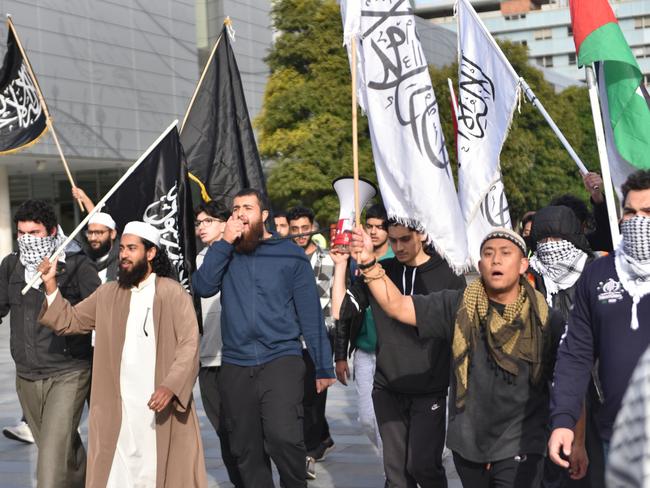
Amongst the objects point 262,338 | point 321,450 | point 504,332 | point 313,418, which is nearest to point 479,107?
point 313,418

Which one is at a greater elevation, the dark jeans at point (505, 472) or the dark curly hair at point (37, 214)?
the dark curly hair at point (37, 214)

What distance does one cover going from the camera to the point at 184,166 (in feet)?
23.0

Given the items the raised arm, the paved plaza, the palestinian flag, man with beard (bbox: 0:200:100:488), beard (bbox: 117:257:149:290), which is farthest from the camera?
the paved plaza

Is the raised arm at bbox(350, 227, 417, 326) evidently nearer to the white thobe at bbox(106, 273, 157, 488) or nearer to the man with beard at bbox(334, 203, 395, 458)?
the white thobe at bbox(106, 273, 157, 488)

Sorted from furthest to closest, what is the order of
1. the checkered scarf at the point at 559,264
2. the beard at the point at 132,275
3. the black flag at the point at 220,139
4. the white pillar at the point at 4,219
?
1. the white pillar at the point at 4,219
2. the black flag at the point at 220,139
3. the checkered scarf at the point at 559,264
4. the beard at the point at 132,275

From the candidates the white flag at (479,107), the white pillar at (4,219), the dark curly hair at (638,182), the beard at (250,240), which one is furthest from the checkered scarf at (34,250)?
the white pillar at (4,219)

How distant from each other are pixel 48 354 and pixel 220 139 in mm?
2596

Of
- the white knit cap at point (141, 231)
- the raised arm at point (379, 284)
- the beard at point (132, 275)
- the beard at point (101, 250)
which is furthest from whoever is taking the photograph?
the beard at point (101, 250)

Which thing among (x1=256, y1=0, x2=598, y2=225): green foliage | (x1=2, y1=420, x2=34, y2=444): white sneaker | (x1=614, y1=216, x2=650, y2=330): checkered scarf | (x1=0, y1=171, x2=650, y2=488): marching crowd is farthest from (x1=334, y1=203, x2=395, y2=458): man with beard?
(x1=256, y1=0, x2=598, y2=225): green foliage

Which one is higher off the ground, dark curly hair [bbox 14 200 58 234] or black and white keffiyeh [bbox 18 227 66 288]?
dark curly hair [bbox 14 200 58 234]

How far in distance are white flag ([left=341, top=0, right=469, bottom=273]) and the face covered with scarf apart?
202 cm

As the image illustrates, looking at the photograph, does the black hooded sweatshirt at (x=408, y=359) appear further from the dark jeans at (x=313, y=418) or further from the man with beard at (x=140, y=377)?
the dark jeans at (x=313, y=418)

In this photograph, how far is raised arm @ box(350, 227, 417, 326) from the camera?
4602 millimetres

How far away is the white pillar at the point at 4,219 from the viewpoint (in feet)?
112
